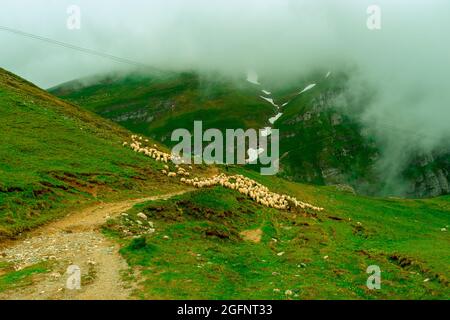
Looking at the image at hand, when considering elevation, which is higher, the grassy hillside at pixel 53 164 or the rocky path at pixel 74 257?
the grassy hillside at pixel 53 164

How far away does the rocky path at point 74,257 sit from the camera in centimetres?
1891

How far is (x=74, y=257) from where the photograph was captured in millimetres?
24234

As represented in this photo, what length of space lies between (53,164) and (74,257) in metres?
19.1

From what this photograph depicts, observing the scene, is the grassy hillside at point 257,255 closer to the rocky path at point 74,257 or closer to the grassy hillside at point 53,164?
the rocky path at point 74,257

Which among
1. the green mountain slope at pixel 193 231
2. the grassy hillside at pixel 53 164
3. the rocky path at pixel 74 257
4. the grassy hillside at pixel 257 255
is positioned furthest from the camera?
the grassy hillside at pixel 53 164

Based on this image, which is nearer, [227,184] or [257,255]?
[257,255]

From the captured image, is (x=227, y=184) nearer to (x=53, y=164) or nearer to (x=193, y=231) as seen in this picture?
(x=193, y=231)

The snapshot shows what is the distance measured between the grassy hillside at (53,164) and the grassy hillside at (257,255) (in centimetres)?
571

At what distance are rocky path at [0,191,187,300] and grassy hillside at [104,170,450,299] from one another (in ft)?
3.31

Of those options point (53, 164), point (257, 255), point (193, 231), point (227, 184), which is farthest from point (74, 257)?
point (227, 184)

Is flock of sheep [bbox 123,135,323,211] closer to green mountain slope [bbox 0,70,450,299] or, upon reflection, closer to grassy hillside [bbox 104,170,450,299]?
green mountain slope [bbox 0,70,450,299]

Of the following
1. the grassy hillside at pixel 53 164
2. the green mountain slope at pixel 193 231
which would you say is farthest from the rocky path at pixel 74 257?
the grassy hillside at pixel 53 164
